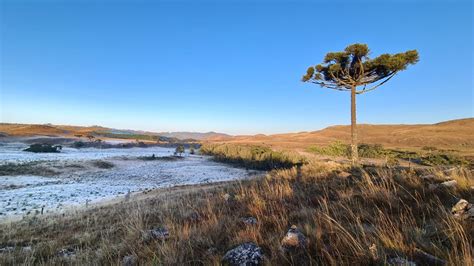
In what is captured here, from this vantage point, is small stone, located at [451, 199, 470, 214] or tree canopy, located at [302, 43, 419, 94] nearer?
small stone, located at [451, 199, 470, 214]

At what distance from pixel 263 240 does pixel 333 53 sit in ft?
42.1

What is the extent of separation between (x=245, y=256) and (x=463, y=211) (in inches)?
94.5

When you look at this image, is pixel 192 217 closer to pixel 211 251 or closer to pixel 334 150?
pixel 211 251

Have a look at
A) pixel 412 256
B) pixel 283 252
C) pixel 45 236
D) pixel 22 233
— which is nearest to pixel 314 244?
pixel 283 252

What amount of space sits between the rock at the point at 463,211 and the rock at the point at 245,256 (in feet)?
6.94

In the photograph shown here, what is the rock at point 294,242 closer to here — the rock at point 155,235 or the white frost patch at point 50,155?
the rock at point 155,235

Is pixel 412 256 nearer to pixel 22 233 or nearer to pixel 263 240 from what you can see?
pixel 263 240

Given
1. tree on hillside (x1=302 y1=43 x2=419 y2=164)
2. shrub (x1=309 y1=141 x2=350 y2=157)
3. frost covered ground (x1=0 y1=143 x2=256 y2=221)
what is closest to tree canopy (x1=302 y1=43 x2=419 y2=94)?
tree on hillside (x1=302 y1=43 x2=419 y2=164)

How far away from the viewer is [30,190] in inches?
506

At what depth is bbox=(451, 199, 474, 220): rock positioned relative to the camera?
8.83 ft

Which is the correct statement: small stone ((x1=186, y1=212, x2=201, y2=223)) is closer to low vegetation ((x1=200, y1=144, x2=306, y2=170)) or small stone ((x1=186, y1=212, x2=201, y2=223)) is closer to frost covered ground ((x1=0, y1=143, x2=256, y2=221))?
frost covered ground ((x1=0, y1=143, x2=256, y2=221))

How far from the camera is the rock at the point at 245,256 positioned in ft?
7.79

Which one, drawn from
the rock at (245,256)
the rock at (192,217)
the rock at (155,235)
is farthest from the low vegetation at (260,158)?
the rock at (245,256)

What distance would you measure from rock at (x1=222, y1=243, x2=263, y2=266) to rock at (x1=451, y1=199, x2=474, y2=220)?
6.94 feet
